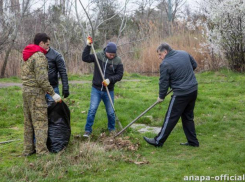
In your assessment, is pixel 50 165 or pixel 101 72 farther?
pixel 101 72

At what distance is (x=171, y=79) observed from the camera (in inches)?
213

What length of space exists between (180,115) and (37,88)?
7.98ft

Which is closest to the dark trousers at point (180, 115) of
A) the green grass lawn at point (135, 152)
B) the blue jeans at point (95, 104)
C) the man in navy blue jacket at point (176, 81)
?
Result: the man in navy blue jacket at point (176, 81)

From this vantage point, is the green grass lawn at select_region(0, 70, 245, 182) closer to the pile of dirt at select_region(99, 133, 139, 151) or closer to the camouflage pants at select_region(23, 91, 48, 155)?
the pile of dirt at select_region(99, 133, 139, 151)

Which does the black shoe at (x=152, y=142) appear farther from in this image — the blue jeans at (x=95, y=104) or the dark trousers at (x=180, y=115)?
the blue jeans at (x=95, y=104)

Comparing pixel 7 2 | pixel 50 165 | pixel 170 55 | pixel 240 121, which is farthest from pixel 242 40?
pixel 50 165

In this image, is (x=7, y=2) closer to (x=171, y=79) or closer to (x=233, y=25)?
(x=233, y=25)

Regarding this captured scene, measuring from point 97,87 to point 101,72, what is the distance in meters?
0.30

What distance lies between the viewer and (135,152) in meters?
5.34

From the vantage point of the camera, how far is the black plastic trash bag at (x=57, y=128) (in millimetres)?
5223

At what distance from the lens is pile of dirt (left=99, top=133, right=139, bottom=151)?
17.7 ft

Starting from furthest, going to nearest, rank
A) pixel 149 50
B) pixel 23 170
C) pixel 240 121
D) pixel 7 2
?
pixel 149 50 < pixel 7 2 < pixel 240 121 < pixel 23 170

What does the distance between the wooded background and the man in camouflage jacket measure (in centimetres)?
811

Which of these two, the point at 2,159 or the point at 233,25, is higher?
the point at 233,25
